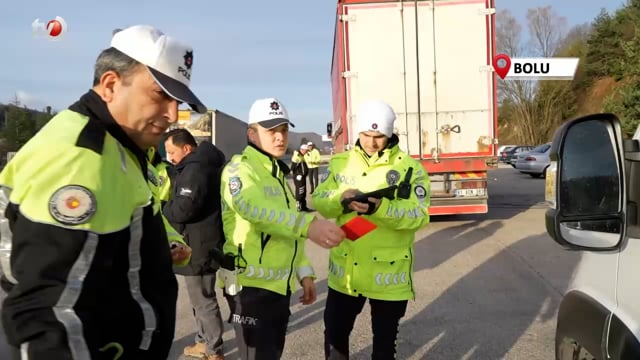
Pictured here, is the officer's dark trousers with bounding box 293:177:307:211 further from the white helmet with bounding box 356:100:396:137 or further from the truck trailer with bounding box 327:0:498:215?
the white helmet with bounding box 356:100:396:137

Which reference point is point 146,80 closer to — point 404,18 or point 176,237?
point 176,237

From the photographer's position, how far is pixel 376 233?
3307 mm

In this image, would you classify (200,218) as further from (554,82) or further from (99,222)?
(554,82)

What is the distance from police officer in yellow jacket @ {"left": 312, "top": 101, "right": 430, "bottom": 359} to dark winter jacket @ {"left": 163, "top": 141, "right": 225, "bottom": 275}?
967mm

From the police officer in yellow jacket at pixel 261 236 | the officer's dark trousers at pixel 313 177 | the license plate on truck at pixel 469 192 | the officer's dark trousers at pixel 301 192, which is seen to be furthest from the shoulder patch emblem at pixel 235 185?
the officer's dark trousers at pixel 313 177

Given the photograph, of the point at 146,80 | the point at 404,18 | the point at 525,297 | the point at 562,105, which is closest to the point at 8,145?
the point at 404,18

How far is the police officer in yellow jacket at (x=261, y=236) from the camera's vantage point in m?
2.72

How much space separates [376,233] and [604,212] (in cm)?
156

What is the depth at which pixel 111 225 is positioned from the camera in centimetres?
141

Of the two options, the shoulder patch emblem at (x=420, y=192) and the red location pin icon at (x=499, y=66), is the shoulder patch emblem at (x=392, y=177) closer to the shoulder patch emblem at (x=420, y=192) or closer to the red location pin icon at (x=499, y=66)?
the shoulder patch emblem at (x=420, y=192)

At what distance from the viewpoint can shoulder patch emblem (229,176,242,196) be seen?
110 inches

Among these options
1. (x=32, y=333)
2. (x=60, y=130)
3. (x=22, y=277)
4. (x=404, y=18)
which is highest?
(x=404, y=18)

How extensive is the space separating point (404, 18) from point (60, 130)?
28.9ft

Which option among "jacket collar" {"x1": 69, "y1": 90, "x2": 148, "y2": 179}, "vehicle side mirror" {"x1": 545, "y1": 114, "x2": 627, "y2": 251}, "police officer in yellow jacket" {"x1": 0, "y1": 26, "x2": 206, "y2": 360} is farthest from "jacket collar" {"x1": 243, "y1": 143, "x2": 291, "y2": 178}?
"vehicle side mirror" {"x1": 545, "y1": 114, "x2": 627, "y2": 251}
